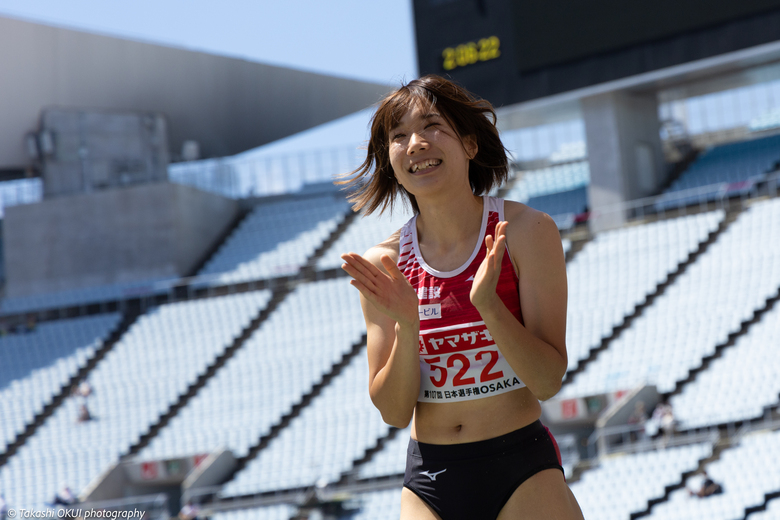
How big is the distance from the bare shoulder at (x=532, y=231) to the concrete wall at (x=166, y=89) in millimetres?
24581

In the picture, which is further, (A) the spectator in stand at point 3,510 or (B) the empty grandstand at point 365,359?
(A) the spectator in stand at point 3,510

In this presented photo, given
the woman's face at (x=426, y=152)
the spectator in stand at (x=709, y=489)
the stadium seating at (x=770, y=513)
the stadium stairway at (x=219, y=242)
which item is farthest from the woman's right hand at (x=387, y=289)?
the stadium stairway at (x=219, y=242)

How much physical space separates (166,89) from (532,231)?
26.4m

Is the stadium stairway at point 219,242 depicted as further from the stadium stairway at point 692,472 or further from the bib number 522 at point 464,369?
the bib number 522 at point 464,369

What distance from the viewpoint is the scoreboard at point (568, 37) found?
1455cm

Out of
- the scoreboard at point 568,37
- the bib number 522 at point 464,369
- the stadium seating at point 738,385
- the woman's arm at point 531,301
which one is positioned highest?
the scoreboard at point 568,37

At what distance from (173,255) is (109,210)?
2.27 meters

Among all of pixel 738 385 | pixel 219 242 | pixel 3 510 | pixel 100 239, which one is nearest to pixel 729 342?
pixel 738 385

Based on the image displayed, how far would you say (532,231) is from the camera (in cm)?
240

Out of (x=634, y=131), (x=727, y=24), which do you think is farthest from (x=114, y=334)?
(x=727, y=24)

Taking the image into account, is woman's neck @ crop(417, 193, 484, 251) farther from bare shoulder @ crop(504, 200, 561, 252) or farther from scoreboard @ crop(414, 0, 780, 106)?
scoreboard @ crop(414, 0, 780, 106)

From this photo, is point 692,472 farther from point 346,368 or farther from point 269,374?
point 269,374

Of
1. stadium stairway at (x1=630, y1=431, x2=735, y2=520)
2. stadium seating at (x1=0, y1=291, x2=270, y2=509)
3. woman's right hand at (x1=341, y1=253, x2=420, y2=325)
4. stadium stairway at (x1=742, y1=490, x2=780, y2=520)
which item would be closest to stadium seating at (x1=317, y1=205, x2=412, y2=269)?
stadium seating at (x1=0, y1=291, x2=270, y2=509)

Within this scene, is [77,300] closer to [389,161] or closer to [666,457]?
[666,457]
